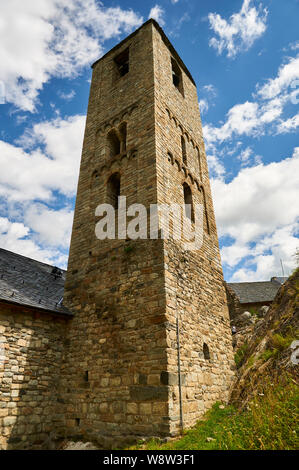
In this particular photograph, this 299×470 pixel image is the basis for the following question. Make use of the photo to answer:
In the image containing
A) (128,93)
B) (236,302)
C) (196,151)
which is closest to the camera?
(128,93)

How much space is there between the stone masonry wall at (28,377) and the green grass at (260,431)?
272 cm

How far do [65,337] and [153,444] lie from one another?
12.2 feet

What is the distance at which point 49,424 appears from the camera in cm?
666

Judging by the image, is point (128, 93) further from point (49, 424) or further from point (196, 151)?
point (49, 424)

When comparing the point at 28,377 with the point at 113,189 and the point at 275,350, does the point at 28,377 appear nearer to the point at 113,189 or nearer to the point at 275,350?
the point at 275,350

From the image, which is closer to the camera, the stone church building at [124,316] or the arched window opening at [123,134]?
the stone church building at [124,316]

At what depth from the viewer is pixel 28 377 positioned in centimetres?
660

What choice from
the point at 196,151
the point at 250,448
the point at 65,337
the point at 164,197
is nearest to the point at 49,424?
the point at 65,337

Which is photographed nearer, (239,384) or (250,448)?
(250,448)

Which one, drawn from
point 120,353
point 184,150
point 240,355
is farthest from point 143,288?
point 184,150

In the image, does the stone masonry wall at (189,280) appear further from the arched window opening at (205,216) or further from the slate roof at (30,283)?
the slate roof at (30,283)

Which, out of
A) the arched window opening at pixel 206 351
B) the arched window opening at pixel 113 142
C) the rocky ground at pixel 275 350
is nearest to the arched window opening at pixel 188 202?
the arched window opening at pixel 113 142

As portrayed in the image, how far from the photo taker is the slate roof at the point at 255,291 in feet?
59.6

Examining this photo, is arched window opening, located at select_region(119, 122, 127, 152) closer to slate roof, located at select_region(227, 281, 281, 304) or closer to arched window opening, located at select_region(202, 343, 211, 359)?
arched window opening, located at select_region(202, 343, 211, 359)
